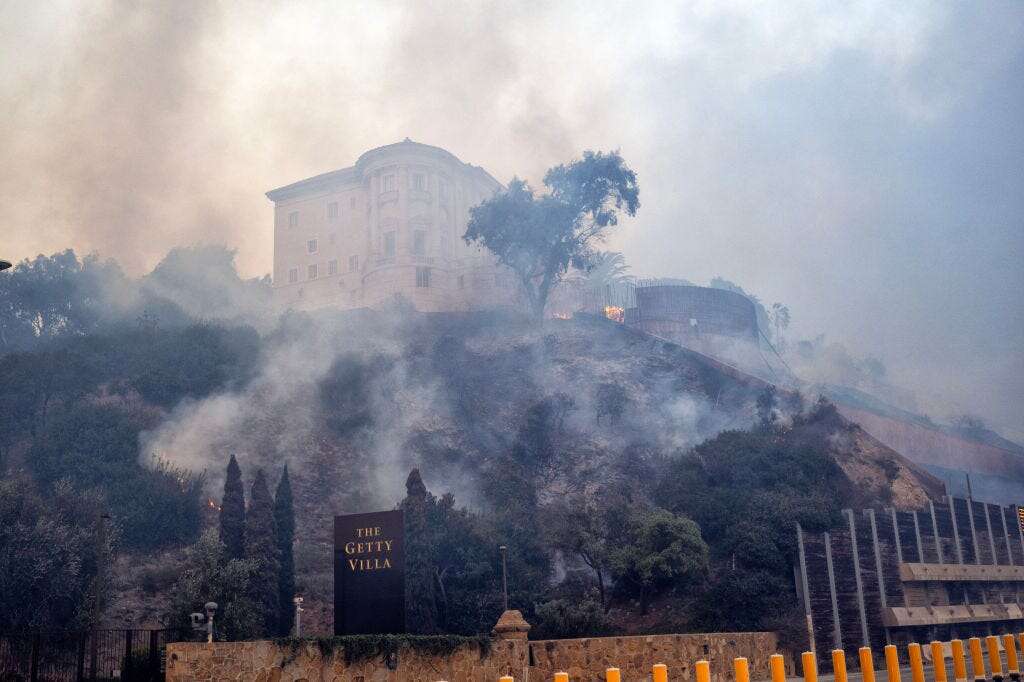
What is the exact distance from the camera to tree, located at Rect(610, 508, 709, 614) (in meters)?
35.8

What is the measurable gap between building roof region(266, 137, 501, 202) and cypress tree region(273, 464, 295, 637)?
38.8 meters

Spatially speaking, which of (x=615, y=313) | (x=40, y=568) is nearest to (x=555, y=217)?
(x=615, y=313)

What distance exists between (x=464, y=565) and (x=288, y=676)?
20.2m

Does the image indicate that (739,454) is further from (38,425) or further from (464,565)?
(38,425)

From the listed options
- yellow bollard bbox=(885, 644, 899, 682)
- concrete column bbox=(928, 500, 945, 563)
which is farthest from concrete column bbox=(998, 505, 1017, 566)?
yellow bollard bbox=(885, 644, 899, 682)

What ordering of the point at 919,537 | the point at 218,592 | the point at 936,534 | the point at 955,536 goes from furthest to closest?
the point at 955,536 → the point at 936,534 → the point at 919,537 → the point at 218,592

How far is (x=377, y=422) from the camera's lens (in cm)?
Result: 5369

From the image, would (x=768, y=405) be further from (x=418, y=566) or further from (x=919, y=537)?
(x=418, y=566)

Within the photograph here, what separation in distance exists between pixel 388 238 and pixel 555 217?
15.0 metres

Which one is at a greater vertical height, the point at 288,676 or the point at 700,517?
the point at 700,517

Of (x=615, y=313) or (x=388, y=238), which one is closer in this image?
(x=615, y=313)

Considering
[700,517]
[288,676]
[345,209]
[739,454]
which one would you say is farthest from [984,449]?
[288,676]

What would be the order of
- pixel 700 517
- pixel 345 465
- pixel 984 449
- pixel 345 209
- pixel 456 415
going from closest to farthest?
pixel 700 517 → pixel 345 465 → pixel 456 415 → pixel 984 449 → pixel 345 209

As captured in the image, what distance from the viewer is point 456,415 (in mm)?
55531
